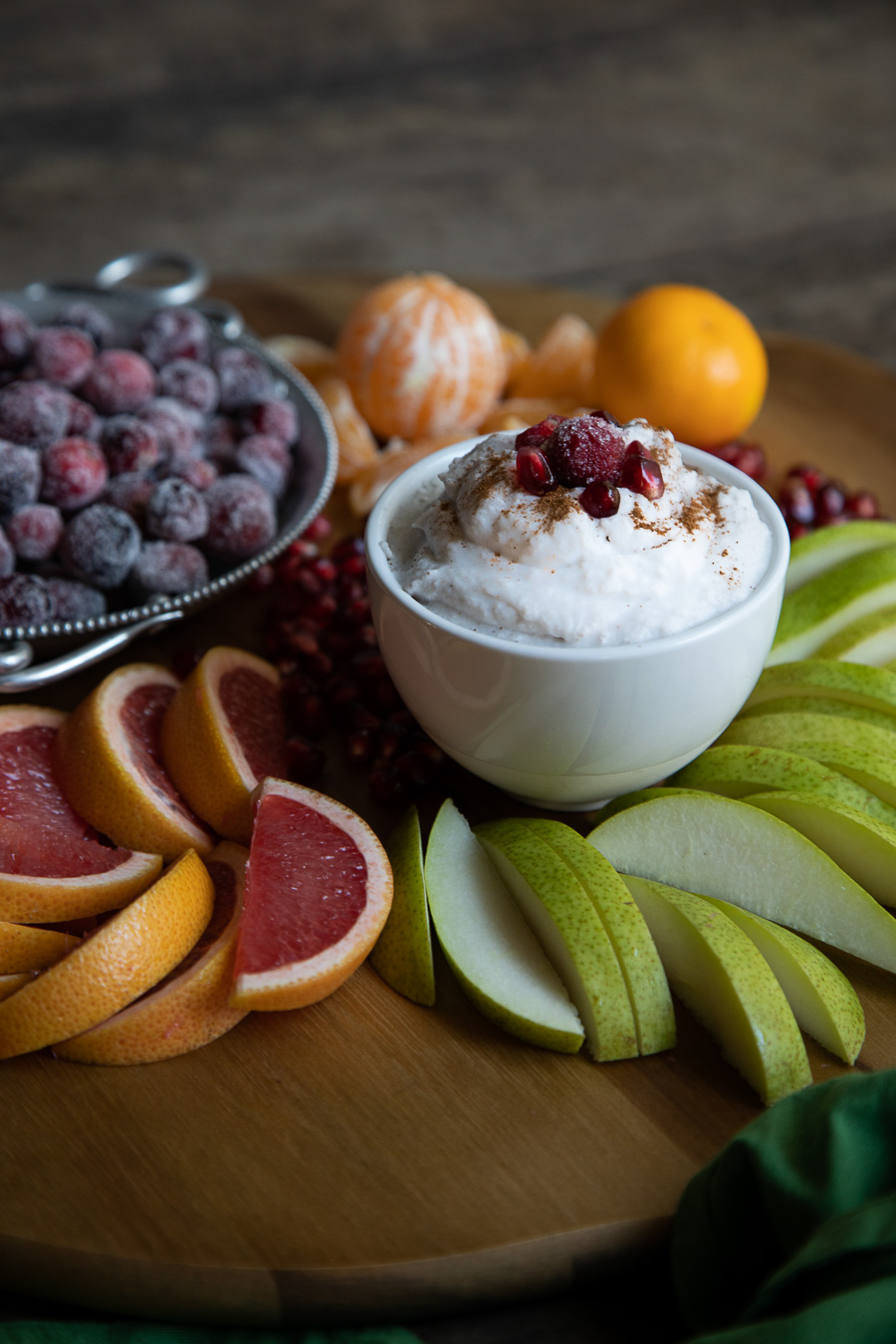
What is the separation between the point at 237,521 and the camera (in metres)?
2.02

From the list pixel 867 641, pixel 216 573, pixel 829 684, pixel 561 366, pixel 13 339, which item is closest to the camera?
pixel 829 684

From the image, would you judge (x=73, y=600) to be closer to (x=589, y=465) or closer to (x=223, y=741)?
(x=223, y=741)

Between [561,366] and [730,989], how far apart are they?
1.65 meters

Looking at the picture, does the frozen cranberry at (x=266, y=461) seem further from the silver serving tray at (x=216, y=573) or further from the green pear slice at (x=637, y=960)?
the green pear slice at (x=637, y=960)

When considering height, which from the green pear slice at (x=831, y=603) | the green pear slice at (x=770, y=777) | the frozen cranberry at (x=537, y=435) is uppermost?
the frozen cranberry at (x=537, y=435)

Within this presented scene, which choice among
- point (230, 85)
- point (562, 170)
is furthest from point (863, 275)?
point (230, 85)

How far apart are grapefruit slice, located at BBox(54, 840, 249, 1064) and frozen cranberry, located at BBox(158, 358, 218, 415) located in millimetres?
1158

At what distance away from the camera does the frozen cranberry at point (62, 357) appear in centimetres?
216

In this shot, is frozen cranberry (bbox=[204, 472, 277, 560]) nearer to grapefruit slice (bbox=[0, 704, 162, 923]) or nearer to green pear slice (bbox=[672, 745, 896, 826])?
grapefruit slice (bbox=[0, 704, 162, 923])

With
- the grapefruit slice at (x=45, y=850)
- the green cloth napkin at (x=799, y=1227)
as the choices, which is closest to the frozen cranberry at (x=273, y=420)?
the grapefruit slice at (x=45, y=850)

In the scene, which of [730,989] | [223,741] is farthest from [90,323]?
[730,989]

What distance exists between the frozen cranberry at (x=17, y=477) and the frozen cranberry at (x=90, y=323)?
1.53 ft

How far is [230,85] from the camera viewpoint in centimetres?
594

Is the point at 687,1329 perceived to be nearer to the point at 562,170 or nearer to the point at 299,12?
the point at 562,170
